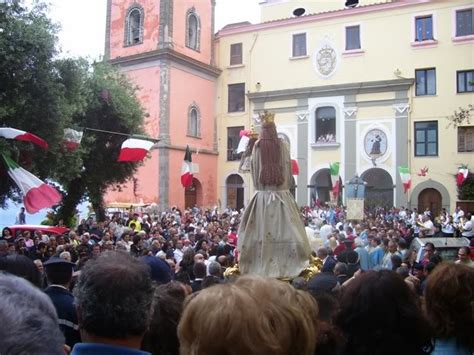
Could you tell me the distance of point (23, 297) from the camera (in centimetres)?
168

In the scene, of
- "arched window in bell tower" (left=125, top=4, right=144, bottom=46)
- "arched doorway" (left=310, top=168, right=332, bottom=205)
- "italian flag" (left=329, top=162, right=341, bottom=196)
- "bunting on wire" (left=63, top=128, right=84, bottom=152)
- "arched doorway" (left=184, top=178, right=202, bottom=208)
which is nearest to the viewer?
"bunting on wire" (left=63, top=128, right=84, bottom=152)

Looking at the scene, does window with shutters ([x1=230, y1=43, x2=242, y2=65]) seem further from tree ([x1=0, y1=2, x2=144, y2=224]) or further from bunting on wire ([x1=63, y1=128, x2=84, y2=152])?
bunting on wire ([x1=63, y1=128, x2=84, y2=152])

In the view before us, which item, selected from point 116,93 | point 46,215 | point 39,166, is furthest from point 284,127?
point 39,166

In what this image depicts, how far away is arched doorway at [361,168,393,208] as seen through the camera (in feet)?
93.1

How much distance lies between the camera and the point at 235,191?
3353 cm

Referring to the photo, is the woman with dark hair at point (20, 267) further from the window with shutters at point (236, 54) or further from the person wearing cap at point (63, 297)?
the window with shutters at point (236, 54)

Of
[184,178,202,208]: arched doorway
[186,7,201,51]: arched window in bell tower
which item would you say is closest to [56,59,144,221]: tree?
[184,178,202,208]: arched doorway

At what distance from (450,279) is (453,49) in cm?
2801

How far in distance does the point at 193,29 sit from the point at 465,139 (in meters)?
16.6

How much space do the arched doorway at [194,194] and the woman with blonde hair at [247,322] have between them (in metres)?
30.2

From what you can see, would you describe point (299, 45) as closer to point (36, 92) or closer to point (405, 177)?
point (405, 177)

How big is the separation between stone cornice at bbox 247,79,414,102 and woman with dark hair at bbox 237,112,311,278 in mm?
22998

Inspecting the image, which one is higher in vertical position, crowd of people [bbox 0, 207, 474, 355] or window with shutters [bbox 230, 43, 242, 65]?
window with shutters [bbox 230, 43, 242, 65]

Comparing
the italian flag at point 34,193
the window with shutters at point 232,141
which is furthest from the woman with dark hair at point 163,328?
the window with shutters at point 232,141
